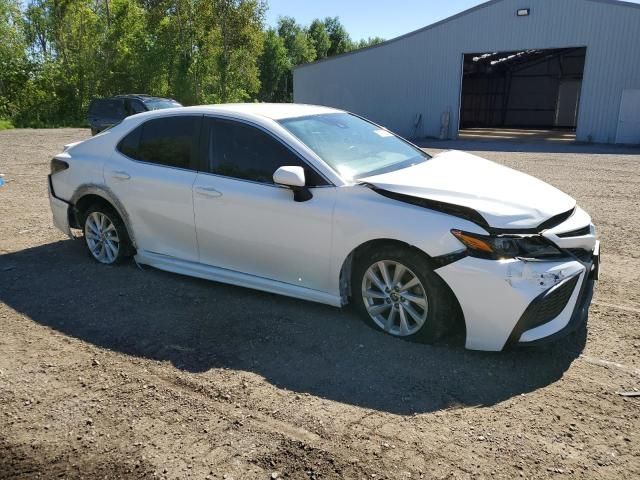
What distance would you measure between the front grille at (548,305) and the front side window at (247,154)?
171cm

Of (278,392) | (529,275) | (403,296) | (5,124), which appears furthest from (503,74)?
(278,392)

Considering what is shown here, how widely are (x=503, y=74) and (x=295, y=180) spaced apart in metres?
36.0

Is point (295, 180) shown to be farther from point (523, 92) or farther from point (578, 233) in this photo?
point (523, 92)

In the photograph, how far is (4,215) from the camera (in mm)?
8156

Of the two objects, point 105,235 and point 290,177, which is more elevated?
point 290,177

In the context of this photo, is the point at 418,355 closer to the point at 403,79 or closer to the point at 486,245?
the point at 486,245

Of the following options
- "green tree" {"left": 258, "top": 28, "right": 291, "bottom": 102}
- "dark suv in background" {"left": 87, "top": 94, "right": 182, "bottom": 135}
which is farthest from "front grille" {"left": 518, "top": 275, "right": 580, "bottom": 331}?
"green tree" {"left": 258, "top": 28, "right": 291, "bottom": 102}

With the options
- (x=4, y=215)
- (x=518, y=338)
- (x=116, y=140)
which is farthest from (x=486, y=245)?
(x=4, y=215)

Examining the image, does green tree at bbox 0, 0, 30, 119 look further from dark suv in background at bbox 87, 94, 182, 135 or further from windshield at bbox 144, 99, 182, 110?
windshield at bbox 144, 99, 182, 110

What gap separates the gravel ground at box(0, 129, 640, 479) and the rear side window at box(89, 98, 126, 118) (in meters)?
13.3

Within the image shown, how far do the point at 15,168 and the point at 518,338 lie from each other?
13.8 metres

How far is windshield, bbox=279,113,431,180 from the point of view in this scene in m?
4.25

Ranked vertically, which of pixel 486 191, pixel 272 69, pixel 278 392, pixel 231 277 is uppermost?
pixel 272 69

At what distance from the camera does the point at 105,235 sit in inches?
217
